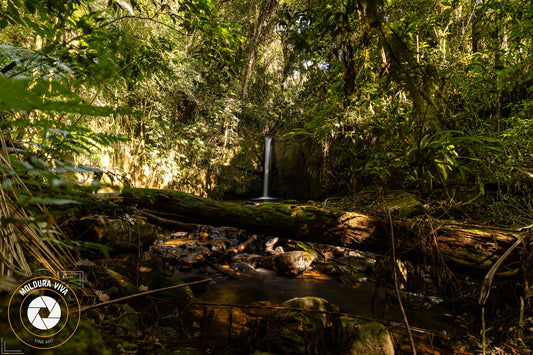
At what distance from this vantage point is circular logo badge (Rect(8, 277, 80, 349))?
49 centimetres

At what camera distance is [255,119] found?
50.6 ft

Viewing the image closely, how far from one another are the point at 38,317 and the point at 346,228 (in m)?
2.22

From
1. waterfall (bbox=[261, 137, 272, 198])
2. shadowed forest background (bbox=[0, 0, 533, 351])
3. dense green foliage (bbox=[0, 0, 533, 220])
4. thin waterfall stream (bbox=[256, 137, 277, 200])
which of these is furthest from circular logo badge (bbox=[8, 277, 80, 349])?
waterfall (bbox=[261, 137, 272, 198])

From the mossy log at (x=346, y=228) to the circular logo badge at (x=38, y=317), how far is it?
1.64 m

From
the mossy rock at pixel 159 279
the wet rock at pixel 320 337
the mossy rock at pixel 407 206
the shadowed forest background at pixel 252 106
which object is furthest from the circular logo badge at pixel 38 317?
the mossy rock at pixel 407 206

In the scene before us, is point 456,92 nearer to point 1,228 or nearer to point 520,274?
point 520,274

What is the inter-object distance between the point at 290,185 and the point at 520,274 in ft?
37.3

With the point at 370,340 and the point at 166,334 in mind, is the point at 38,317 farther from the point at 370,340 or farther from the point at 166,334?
the point at 370,340

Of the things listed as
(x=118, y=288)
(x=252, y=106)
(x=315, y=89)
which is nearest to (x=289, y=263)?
(x=118, y=288)

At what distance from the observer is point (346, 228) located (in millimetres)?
2287

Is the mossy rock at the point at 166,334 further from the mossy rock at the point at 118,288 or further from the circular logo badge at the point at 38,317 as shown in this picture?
the circular logo badge at the point at 38,317

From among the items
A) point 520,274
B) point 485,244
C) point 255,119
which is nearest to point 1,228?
point 485,244

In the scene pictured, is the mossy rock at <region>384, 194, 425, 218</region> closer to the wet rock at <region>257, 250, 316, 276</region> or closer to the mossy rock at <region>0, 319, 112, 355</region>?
the wet rock at <region>257, 250, 316, 276</region>

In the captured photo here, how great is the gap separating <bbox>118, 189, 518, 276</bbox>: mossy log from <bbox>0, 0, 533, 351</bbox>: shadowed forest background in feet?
0.86
